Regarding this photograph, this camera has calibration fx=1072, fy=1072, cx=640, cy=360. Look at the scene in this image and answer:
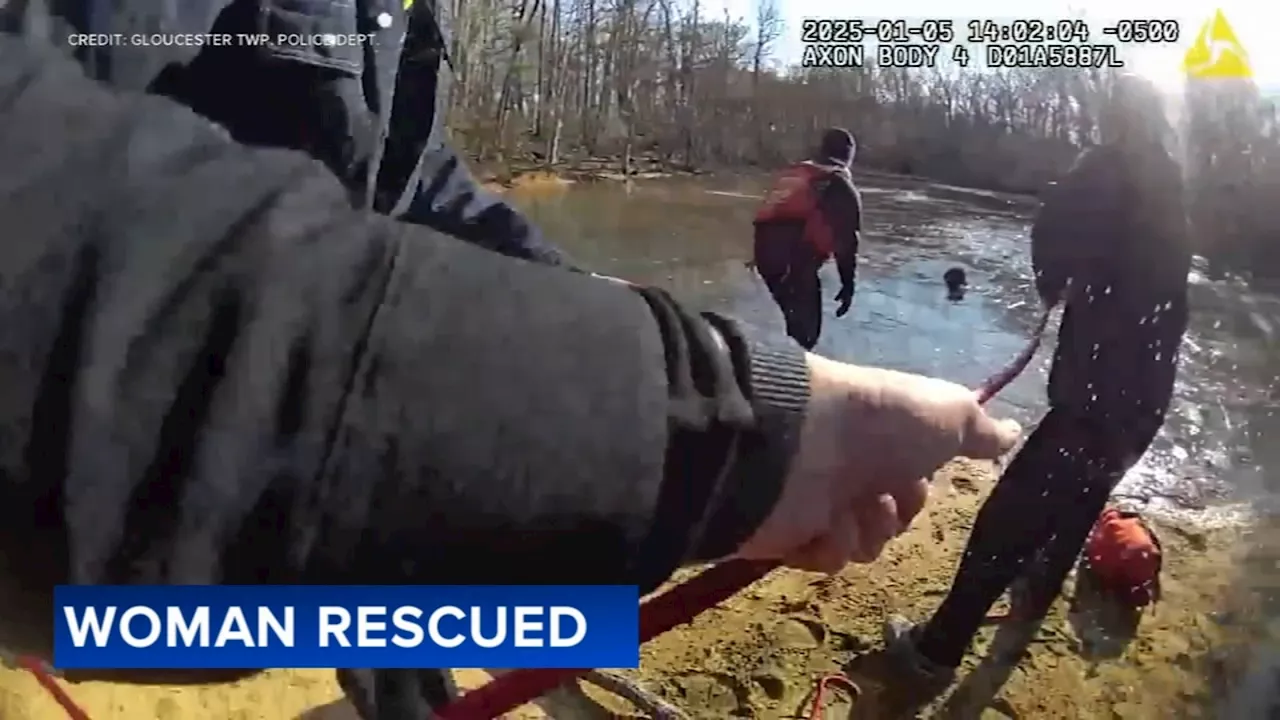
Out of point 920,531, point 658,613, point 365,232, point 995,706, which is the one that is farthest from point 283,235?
point 995,706

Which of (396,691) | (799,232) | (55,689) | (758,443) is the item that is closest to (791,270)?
(799,232)

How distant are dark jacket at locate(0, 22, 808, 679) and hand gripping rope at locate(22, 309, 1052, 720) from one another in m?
0.16

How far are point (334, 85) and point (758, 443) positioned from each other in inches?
12.6

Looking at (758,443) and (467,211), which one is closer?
(758,443)

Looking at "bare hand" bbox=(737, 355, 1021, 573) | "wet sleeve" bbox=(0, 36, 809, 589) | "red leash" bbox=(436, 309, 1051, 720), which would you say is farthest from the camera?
"red leash" bbox=(436, 309, 1051, 720)

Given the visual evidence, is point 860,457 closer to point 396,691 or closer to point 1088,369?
point 1088,369

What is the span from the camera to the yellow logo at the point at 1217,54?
680mm

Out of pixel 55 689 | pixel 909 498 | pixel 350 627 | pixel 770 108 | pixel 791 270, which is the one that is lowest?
pixel 55 689

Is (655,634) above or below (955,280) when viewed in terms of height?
below

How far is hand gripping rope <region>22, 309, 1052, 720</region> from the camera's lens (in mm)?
587

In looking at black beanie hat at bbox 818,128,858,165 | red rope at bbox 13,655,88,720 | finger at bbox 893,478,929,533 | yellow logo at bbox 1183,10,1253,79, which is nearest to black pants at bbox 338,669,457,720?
red rope at bbox 13,655,88,720

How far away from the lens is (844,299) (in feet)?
A: 2.29

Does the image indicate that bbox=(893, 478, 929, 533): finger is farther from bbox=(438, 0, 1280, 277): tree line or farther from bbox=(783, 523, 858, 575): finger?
bbox=(438, 0, 1280, 277): tree line

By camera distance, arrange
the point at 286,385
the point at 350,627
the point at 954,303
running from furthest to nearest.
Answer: the point at 954,303
the point at 350,627
the point at 286,385
